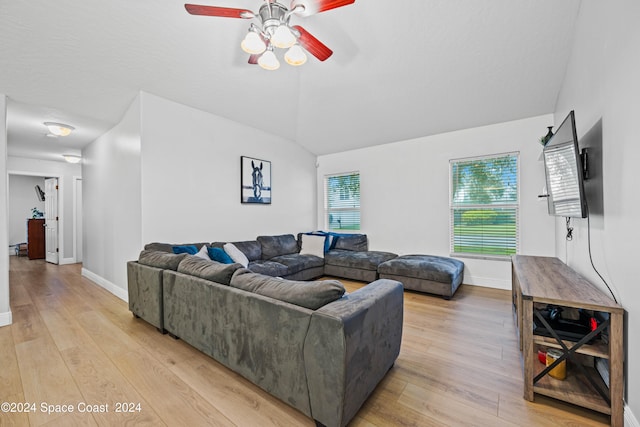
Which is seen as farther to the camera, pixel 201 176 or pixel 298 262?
pixel 298 262

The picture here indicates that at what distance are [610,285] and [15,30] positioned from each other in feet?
15.8

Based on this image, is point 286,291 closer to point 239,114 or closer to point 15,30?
point 15,30

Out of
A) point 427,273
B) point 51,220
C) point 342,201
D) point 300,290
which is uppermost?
point 342,201

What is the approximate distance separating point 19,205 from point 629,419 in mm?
12447

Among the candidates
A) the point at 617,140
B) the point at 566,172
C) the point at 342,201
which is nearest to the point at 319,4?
the point at 617,140

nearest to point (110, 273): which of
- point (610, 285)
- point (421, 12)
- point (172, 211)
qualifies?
point (172, 211)

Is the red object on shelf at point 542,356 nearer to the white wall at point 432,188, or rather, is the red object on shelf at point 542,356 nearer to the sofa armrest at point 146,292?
the white wall at point 432,188

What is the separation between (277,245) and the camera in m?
4.67

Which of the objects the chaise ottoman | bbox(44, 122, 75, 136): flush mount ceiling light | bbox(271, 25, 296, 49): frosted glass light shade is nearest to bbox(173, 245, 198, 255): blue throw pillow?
bbox(271, 25, 296, 49): frosted glass light shade

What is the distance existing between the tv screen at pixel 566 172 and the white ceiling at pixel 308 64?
1.38m

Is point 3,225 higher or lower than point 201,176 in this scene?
lower

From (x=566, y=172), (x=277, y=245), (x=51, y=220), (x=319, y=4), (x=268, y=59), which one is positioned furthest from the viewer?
(x=51, y=220)

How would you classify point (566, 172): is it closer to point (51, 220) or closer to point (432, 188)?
point (432, 188)

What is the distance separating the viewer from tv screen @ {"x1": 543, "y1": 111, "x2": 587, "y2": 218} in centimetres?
175
